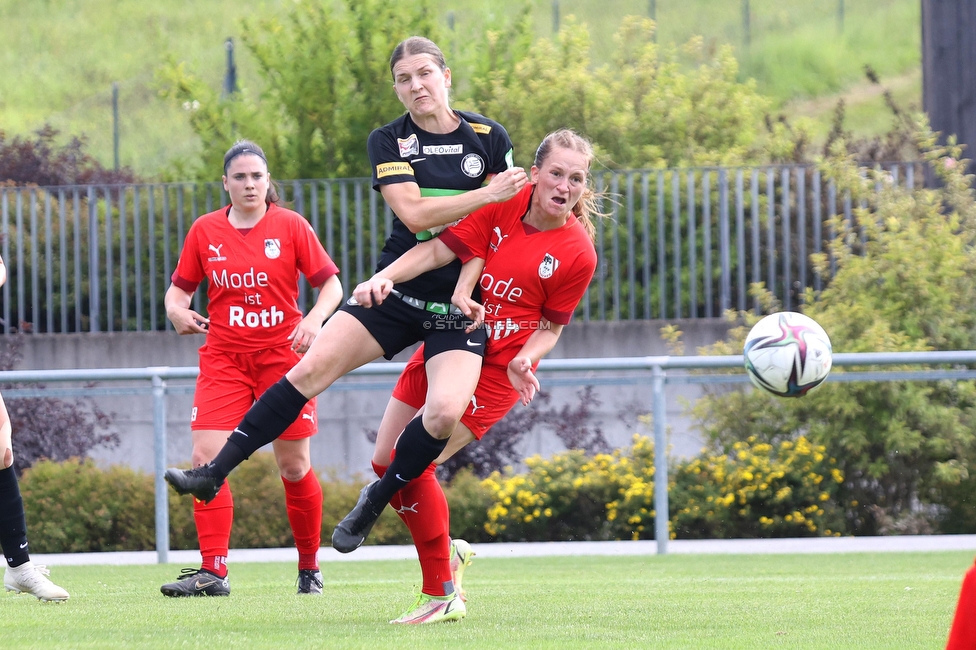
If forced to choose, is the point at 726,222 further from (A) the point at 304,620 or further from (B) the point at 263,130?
(A) the point at 304,620

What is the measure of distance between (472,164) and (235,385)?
6.10 feet

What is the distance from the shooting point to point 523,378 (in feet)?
17.5

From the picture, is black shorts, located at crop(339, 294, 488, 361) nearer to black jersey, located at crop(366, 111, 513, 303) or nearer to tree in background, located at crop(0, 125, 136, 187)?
black jersey, located at crop(366, 111, 513, 303)

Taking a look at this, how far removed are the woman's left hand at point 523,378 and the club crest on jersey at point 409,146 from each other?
988mm

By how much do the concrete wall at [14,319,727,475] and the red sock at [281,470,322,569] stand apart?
13.6ft

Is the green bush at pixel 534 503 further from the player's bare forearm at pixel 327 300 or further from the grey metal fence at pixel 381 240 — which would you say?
Answer: the player's bare forearm at pixel 327 300

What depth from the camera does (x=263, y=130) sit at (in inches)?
577

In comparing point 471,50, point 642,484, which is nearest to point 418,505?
point 642,484

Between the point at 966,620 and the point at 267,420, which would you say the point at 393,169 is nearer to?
the point at 267,420

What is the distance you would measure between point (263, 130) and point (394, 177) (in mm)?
9643

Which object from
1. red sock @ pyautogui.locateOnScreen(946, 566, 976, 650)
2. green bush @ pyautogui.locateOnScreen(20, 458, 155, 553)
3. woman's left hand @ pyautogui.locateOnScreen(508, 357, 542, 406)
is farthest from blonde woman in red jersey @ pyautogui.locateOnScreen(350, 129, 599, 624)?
green bush @ pyautogui.locateOnScreen(20, 458, 155, 553)

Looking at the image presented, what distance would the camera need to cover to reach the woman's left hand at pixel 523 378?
5.29 m

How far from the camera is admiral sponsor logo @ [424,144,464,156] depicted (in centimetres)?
551

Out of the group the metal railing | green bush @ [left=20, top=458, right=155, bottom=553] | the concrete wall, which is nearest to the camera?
the metal railing
